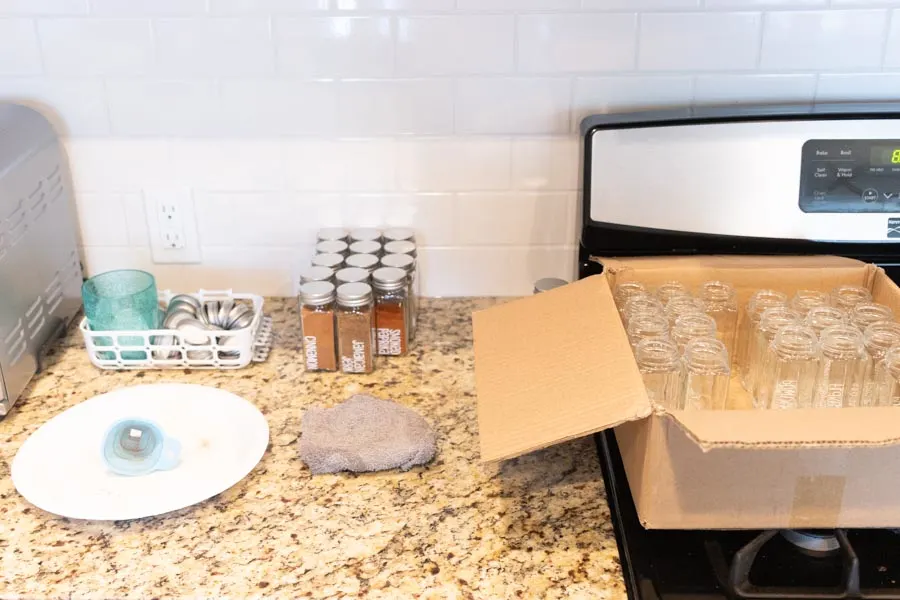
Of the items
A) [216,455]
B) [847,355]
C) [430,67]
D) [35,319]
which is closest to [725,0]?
[430,67]

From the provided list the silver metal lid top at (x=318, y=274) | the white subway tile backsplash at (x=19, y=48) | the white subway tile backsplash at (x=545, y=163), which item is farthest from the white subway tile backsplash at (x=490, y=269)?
the white subway tile backsplash at (x=19, y=48)

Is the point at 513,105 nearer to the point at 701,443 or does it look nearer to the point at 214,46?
the point at 214,46

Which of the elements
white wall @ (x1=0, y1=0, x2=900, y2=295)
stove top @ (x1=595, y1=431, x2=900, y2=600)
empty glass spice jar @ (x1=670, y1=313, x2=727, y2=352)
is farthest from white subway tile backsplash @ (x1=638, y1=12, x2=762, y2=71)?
stove top @ (x1=595, y1=431, x2=900, y2=600)

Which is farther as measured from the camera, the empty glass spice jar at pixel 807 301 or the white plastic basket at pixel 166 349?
the white plastic basket at pixel 166 349

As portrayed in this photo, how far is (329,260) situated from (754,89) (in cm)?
68

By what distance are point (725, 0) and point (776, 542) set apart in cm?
78

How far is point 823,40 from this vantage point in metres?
1.35

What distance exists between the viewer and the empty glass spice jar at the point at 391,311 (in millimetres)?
1302

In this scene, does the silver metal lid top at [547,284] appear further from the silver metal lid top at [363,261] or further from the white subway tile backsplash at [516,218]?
the silver metal lid top at [363,261]

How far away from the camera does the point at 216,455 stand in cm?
112

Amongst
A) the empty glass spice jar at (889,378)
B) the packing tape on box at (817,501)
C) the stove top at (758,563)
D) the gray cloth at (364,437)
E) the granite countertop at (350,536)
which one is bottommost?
the granite countertop at (350,536)

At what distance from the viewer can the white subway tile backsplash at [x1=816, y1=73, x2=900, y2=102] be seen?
1369 millimetres

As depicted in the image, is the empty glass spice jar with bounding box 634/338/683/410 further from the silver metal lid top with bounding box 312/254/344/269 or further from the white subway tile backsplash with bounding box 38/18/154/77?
the white subway tile backsplash with bounding box 38/18/154/77

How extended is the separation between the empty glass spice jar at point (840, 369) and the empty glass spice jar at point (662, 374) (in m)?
0.17
